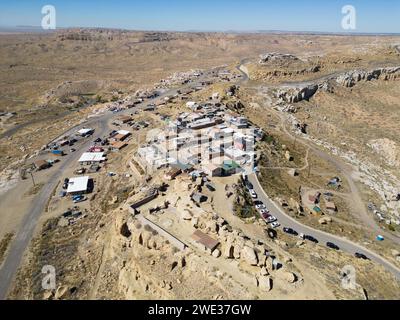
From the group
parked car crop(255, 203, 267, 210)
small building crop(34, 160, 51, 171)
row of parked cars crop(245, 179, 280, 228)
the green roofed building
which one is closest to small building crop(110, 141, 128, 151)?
small building crop(34, 160, 51, 171)

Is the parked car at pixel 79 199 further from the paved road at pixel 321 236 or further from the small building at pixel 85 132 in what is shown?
the paved road at pixel 321 236

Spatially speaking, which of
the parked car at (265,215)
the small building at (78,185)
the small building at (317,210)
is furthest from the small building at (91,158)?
the small building at (317,210)

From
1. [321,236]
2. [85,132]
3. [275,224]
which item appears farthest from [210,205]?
[85,132]

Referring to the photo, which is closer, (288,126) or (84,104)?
(288,126)

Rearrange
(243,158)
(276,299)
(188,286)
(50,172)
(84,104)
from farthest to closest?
(84,104), (50,172), (243,158), (188,286), (276,299)

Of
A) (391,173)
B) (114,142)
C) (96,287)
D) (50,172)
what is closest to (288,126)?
(391,173)

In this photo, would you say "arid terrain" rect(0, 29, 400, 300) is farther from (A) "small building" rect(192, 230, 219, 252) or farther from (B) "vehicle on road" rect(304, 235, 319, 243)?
(B) "vehicle on road" rect(304, 235, 319, 243)

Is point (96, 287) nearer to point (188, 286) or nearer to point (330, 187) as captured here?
point (188, 286)
